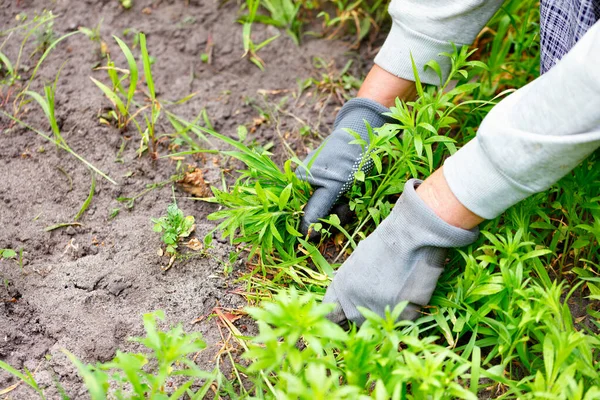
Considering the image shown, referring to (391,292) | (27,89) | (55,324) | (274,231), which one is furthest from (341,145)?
(27,89)

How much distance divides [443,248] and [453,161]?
261 mm

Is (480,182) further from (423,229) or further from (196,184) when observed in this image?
(196,184)

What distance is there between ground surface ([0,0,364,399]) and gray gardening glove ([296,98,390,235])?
31 centimetres

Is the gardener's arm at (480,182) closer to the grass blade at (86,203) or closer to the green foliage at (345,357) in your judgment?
the green foliage at (345,357)

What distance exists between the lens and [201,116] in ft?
8.02

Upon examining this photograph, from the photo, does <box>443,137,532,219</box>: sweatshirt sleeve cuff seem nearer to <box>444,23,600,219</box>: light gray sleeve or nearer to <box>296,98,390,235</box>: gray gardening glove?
<box>444,23,600,219</box>: light gray sleeve

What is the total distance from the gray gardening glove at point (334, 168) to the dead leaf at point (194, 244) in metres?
0.34

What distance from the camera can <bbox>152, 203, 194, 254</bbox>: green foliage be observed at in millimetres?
1948

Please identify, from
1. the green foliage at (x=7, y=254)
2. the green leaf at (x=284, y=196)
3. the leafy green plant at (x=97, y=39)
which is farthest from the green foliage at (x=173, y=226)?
the leafy green plant at (x=97, y=39)

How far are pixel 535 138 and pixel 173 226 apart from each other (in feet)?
3.62

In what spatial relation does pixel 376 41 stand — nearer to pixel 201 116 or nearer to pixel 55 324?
pixel 201 116

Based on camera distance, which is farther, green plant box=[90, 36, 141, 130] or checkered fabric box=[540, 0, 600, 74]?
green plant box=[90, 36, 141, 130]

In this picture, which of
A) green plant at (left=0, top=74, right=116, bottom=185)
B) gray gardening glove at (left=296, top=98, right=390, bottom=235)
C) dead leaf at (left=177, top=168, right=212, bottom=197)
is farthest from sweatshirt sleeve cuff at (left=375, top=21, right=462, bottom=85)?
green plant at (left=0, top=74, right=116, bottom=185)

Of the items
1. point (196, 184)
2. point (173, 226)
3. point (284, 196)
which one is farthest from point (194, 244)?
point (284, 196)
